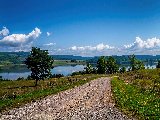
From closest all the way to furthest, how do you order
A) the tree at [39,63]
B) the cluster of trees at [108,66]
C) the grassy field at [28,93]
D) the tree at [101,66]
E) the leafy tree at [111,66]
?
the grassy field at [28,93] → the tree at [39,63] → the tree at [101,66] → the cluster of trees at [108,66] → the leafy tree at [111,66]

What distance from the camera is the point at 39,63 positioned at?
109m

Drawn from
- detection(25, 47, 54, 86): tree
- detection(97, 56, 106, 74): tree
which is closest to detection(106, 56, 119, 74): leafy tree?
detection(97, 56, 106, 74): tree

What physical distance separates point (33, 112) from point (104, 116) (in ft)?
21.6

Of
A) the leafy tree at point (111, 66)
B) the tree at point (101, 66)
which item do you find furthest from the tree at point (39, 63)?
the leafy tree at point (111, 66)

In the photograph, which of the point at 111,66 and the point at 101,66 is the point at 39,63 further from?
→ the point at 111,66

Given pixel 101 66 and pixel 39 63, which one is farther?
pixel 101 66

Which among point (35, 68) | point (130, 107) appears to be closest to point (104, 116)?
point (130, 107)

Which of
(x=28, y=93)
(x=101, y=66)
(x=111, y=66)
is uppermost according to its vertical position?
(x=28, y=93)

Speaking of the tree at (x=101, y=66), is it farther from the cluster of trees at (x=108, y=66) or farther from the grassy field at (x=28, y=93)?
the grassy field at (x=28, y=93)

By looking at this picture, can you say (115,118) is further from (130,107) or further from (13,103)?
(13,103)

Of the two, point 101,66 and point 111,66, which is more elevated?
point 101,66

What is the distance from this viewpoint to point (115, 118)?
24938 mm

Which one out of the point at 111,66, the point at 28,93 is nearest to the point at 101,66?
the point at 111,66

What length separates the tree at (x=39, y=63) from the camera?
109062mm
